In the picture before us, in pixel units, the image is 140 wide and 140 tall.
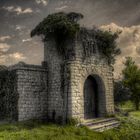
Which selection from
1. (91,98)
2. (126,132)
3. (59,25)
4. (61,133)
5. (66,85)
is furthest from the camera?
(91,98)

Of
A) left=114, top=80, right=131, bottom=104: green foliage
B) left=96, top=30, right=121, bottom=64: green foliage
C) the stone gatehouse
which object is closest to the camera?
the stone gatehouse

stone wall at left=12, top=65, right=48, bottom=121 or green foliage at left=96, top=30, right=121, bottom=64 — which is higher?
green foliage at left=96, top=30, right=121, bottom=64

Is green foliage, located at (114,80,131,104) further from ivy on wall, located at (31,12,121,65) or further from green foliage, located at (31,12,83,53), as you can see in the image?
green foliage, located at (31,12,83,53)

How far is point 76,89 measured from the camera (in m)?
13.1

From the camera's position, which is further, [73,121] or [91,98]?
[91,98]

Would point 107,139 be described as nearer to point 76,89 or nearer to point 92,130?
point 92,130

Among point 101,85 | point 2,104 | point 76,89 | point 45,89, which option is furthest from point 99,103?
point 2,104

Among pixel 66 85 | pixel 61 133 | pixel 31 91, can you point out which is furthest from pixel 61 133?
pixel 31 91

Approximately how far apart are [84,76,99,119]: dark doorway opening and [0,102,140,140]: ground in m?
2.28

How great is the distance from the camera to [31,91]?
537 inches

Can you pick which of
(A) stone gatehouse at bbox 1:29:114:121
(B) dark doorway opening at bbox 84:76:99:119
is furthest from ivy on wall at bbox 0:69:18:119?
(B) dark doorway opening at bbox 84:76:99:119

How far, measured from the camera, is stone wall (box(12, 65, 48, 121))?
1323 cm

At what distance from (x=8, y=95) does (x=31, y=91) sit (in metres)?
1.50

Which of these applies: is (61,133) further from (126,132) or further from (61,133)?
(126,132)
